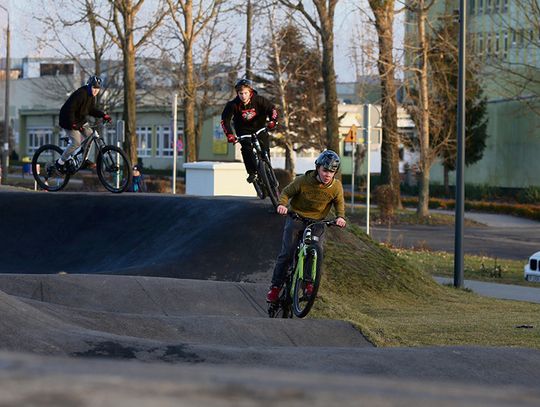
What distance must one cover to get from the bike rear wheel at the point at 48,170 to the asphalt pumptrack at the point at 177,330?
44 cm

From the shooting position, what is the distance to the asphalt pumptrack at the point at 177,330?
2547 mm

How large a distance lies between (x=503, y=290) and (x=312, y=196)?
389 inches

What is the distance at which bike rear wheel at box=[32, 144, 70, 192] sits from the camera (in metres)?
18.7

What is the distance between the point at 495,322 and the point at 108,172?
6903 mm

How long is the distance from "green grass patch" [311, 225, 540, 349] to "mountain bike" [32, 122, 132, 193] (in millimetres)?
3440

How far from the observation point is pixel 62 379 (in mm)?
2549

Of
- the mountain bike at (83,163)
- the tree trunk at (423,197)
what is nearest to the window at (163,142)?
the tree trunk at (423,197)

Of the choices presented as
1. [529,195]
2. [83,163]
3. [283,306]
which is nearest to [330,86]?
[529,195]

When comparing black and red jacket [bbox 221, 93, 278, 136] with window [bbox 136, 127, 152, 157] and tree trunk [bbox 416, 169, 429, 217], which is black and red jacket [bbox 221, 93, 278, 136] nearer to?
tree trunk [bbox 416, 169, 429, 217]

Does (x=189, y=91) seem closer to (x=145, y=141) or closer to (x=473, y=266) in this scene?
(x=473, y=266)

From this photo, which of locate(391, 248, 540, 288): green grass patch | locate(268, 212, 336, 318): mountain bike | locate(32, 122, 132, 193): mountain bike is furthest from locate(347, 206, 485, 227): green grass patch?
A: locate(268, 212, 336, 318): mountain bike

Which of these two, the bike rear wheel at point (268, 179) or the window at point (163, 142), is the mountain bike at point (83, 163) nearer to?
the bike rear wheel at point (268, 179)

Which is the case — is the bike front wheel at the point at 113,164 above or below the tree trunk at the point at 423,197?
above

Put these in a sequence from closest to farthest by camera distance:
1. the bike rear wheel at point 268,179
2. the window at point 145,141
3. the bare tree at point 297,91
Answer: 1. the bike rear wheel at point 268,179
2. the bare tree at point 297,91
3. the window at point 145,141
